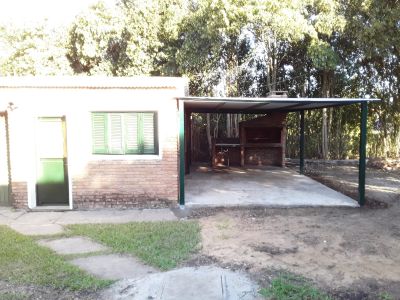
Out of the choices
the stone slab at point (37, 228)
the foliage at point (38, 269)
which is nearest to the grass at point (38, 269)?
the foliage at point (38, 269)

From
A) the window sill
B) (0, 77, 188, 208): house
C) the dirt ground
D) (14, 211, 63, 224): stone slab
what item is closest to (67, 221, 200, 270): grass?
the dirt ground

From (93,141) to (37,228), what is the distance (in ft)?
6.74

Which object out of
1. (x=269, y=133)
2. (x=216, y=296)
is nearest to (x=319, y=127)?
(x=269, y=133)

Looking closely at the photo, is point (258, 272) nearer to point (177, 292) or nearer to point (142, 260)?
point (177, 292)

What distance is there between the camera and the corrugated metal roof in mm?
6840

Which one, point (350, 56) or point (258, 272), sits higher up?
point (350, 56)

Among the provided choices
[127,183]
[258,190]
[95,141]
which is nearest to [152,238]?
[127,183]

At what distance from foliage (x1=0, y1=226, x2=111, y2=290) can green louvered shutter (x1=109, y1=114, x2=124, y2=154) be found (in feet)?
8.54

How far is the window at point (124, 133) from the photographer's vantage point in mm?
7137

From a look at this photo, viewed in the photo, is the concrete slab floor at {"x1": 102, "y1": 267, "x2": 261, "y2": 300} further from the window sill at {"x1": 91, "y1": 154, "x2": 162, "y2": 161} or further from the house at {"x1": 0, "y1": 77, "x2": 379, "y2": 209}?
the window sill at {"x1": 91, "y1": 154, "x2": 162, "y2": 161}

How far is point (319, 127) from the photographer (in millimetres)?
14805

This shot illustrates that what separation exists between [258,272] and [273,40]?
34.4 feet

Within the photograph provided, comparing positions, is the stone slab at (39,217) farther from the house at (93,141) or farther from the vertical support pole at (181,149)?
the vertical support pole at (181,149)

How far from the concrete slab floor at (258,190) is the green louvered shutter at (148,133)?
1393mm
